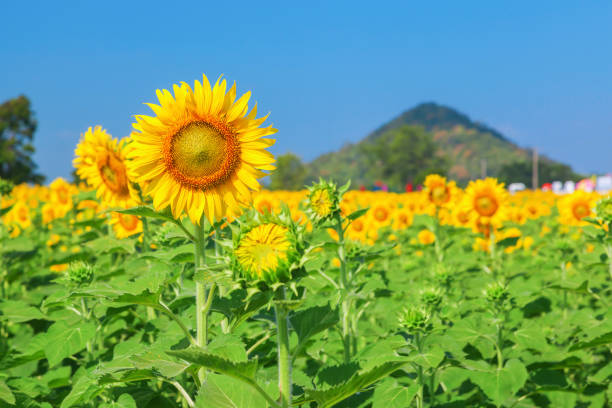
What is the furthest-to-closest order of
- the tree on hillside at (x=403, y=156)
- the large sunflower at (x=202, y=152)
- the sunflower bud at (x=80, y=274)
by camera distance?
1. the tree on hillside at (x=403, y=156)
2. the sunflower bud at (x=80, y=274)
3. the large sunflower at (x=202, y=152)

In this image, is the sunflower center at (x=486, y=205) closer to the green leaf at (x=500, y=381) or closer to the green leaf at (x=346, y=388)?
the green leaf at (x=500, y=381)

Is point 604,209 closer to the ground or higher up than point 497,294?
higher up

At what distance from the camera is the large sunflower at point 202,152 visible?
2.18m

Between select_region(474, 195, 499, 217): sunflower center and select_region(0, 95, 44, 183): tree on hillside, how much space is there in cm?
4345

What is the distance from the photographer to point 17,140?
4709 centimetres

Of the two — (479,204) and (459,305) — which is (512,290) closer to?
(459,305)

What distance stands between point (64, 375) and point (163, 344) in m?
1.20

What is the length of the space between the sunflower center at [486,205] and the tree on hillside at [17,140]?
43.5 metres

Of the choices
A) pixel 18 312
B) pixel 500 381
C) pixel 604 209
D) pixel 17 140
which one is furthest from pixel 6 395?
pixel 17 140

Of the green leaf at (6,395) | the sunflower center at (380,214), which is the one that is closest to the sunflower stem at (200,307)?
the green leaf at (6,395)

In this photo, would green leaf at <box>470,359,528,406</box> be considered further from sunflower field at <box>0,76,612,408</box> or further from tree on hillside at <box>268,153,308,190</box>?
tree on hillside at <box>268,153,308,190</box>

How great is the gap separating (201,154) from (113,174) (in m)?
1.38

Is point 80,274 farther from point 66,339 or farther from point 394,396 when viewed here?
point 394,396

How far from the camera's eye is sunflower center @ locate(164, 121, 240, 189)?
2215mm
